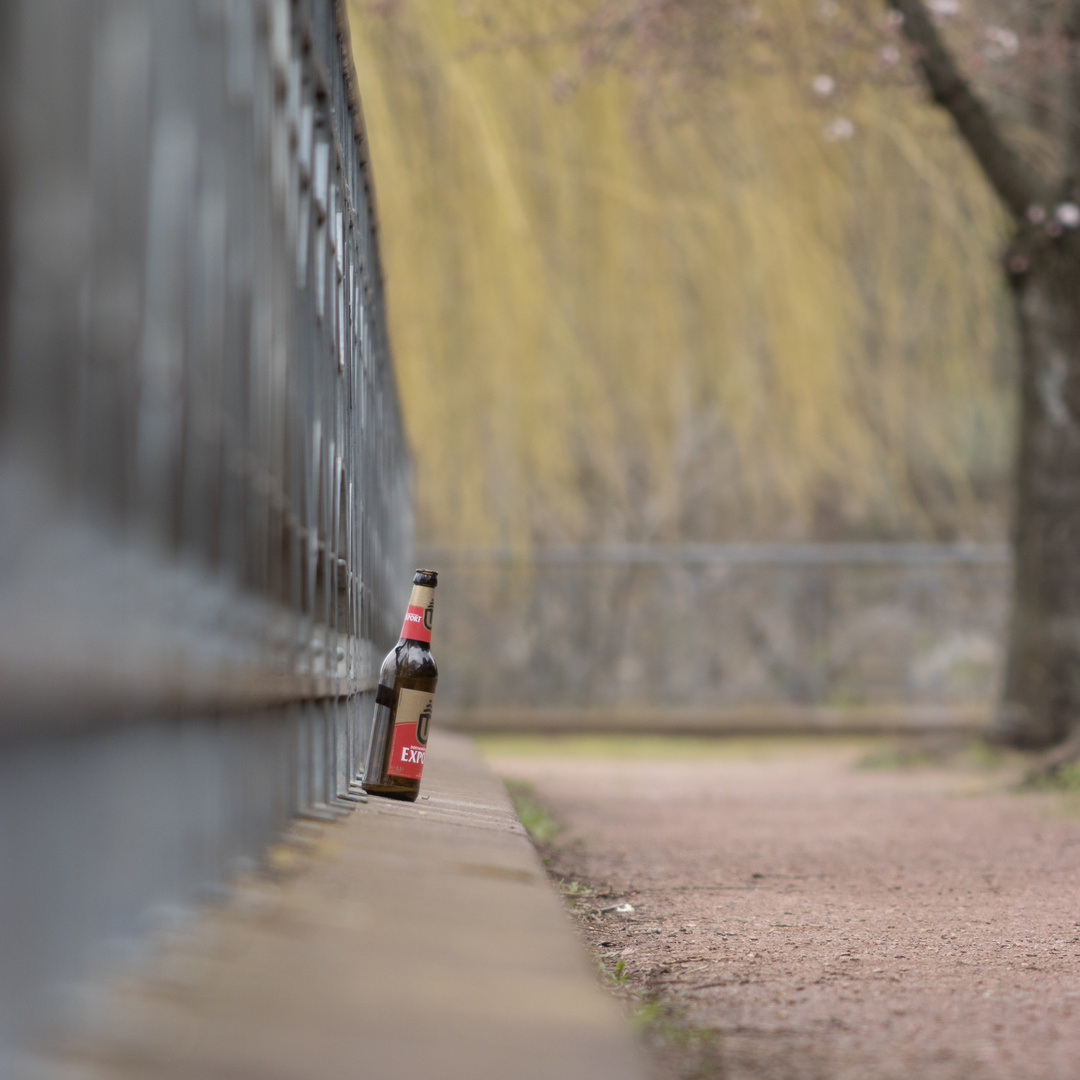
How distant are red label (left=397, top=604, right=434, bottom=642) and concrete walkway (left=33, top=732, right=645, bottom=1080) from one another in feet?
3.52

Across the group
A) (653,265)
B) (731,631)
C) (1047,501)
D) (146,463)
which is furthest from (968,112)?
(146,463)

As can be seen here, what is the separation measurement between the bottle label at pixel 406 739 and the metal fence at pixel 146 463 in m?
0.69

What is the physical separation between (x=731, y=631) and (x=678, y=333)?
347 centimetres

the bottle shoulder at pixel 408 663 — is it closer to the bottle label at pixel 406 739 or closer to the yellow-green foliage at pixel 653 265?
the bottle label at pixel 406 739

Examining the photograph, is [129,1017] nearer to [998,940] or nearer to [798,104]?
[998,940]

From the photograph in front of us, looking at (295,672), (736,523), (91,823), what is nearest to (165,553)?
(91,823)

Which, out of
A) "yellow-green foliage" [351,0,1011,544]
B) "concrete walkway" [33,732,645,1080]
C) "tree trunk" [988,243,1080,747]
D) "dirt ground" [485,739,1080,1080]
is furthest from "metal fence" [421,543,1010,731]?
"concrete walkway" [33,732,645,1080]

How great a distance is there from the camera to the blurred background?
9.70 meters

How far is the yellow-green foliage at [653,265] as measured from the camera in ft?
32.1

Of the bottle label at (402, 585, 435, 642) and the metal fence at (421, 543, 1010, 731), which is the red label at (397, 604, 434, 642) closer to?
the bottle label at (402, 585, 435, 642)

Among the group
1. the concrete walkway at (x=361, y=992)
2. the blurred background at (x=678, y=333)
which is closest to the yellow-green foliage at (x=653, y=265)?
the blurred background at (x=678, y=333)

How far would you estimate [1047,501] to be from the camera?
8508 millimetres

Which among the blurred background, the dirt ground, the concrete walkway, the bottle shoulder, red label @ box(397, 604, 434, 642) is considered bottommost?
the dirt ground

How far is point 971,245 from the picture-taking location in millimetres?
11070
